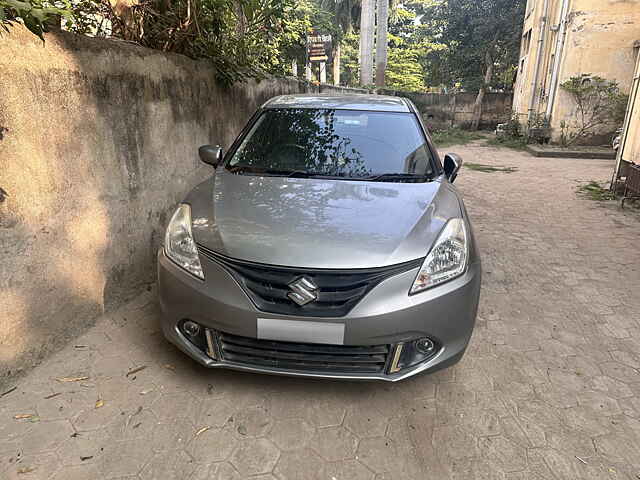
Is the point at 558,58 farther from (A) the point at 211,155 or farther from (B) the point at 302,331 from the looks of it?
(B) the point at 302,331

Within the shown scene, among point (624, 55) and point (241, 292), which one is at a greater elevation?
point (624, 55)

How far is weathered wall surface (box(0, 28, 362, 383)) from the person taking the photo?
2254mm

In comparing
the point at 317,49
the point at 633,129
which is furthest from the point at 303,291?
the point at 317,49

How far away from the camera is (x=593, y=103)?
519 inches

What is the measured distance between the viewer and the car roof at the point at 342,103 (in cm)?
354

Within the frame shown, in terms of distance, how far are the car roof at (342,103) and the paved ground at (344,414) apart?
179 cm

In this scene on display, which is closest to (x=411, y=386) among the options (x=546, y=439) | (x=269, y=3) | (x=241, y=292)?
(x=546, y=439)

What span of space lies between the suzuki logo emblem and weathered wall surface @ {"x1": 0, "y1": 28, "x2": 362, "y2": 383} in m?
1.49

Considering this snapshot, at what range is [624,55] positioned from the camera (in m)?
12.7

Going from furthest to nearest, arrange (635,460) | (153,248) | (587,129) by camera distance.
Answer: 1. (587,129)
2. (153,248)
3. (635,460)

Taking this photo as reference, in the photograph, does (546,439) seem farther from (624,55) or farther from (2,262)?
(624,55)

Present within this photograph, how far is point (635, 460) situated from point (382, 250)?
1.49 meters

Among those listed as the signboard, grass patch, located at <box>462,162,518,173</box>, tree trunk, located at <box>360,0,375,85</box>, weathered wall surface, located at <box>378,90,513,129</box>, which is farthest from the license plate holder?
tree trunk, located at <box>360,0,375,85</box>

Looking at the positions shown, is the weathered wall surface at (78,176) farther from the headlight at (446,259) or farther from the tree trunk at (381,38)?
the tree trunk at (381,38)
